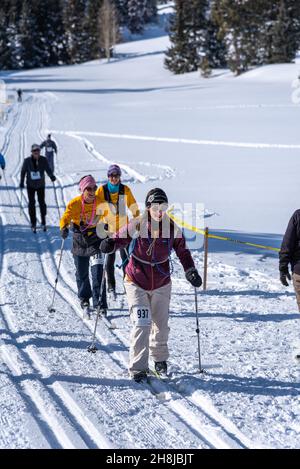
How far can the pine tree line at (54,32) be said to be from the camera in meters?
88.1

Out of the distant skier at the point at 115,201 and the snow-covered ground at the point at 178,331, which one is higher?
the distant skier at the point at 115,201

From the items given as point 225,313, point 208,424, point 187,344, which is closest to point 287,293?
point 225,313

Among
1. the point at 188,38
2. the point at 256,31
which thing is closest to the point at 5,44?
the point at 188,38

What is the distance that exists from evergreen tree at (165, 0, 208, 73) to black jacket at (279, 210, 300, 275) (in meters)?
70.1

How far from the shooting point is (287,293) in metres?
9.07

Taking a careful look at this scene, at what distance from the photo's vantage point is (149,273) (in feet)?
19.3

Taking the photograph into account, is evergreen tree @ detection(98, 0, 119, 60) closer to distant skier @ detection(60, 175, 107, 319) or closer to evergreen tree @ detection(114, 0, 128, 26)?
evergreen tree @ detection(114, 0, 128, 26)

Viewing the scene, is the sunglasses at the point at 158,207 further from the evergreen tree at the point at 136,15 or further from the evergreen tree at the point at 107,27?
the evergreen tree at the point at 136,15

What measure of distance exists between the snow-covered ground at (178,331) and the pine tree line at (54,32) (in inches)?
2677

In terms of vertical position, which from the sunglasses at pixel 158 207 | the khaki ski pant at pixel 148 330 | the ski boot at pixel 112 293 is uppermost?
the sunglasses at pixel 158 207

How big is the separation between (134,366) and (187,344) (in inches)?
50.0

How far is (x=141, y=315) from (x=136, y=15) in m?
108

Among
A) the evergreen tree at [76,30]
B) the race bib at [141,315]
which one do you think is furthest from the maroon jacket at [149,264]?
the evergreen tree at [76,30]

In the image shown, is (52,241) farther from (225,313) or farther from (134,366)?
(134,366)
